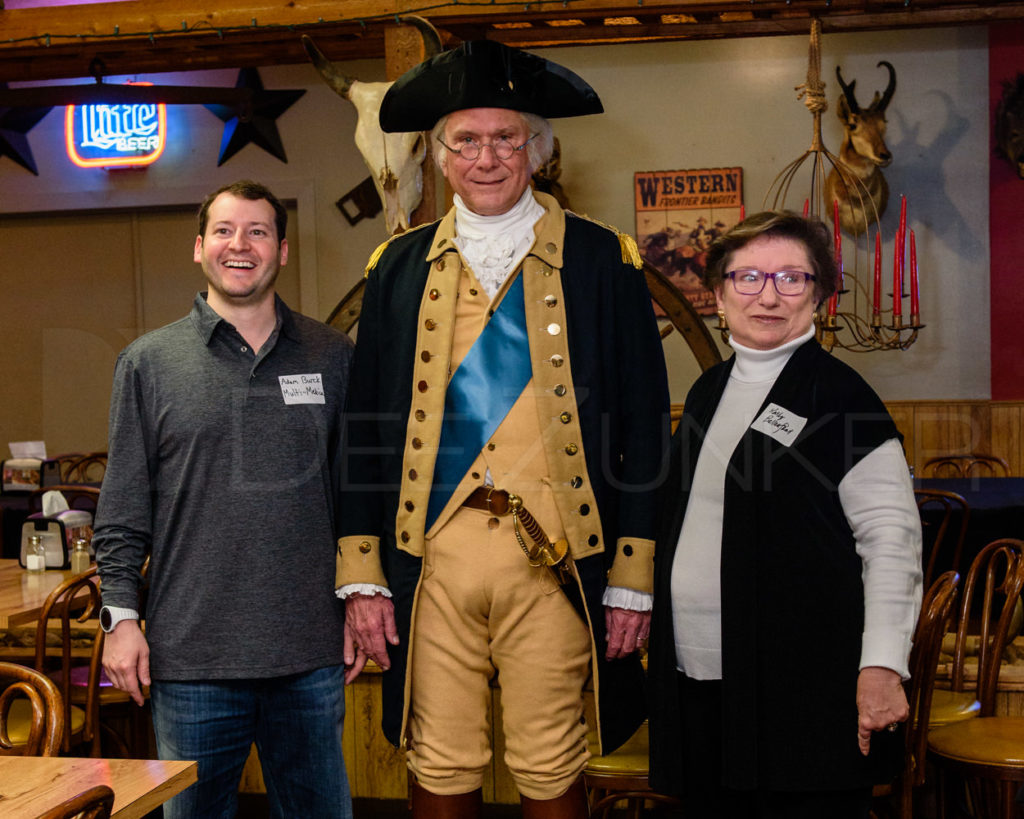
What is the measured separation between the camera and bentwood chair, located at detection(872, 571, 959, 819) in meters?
2.30

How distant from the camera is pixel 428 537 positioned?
78.1 inches

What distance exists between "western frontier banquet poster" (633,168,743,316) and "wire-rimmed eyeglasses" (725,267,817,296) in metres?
4.98

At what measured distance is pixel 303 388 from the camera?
7.14ft

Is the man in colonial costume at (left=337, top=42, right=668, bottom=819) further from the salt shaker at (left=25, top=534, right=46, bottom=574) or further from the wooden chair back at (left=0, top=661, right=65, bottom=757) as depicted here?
the salt shaker at (left=25, top=534, right=46, bottom=574)

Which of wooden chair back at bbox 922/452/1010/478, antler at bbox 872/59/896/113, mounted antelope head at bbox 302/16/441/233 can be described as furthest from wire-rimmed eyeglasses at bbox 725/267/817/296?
antler at bbox 872/59/896/113

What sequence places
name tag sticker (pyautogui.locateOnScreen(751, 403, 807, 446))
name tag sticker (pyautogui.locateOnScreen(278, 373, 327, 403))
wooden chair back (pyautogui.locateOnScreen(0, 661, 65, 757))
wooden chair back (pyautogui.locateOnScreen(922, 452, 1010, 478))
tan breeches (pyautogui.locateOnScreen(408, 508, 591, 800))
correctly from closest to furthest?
wooden chair back (pyautogui.locateOnScreen(0, 661, 65, 757)), name tag sticker (pyautogui.locateOnScreen(751, 403, 807, 446)), tan breeches (pyautogui.locateOnScreen(408, 508, 591, 800)), name tag sticker (pyautogui.locateOnScreen(278, 373, 327, 403)), wooden chair back (pyautogui.locateOnScreen(922, 452, 1010, 478))

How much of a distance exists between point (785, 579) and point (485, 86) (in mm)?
1019

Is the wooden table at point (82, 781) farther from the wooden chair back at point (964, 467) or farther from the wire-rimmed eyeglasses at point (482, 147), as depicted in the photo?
the wooden chair back at point (964, 467)

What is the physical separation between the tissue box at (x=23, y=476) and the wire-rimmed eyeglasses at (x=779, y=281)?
4912 millimetres

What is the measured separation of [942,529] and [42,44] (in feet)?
13.4

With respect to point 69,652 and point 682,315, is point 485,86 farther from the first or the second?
point 682,315

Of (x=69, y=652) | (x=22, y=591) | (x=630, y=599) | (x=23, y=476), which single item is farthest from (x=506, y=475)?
(x=23, y=476)

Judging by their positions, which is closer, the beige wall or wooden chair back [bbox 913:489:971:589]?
wooden chair back [bbox 913:489:971:589]

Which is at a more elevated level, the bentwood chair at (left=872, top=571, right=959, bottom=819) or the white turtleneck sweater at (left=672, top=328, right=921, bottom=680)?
the white turtleneck sweater at (left=672, top=328, right=921, bottom=680)
